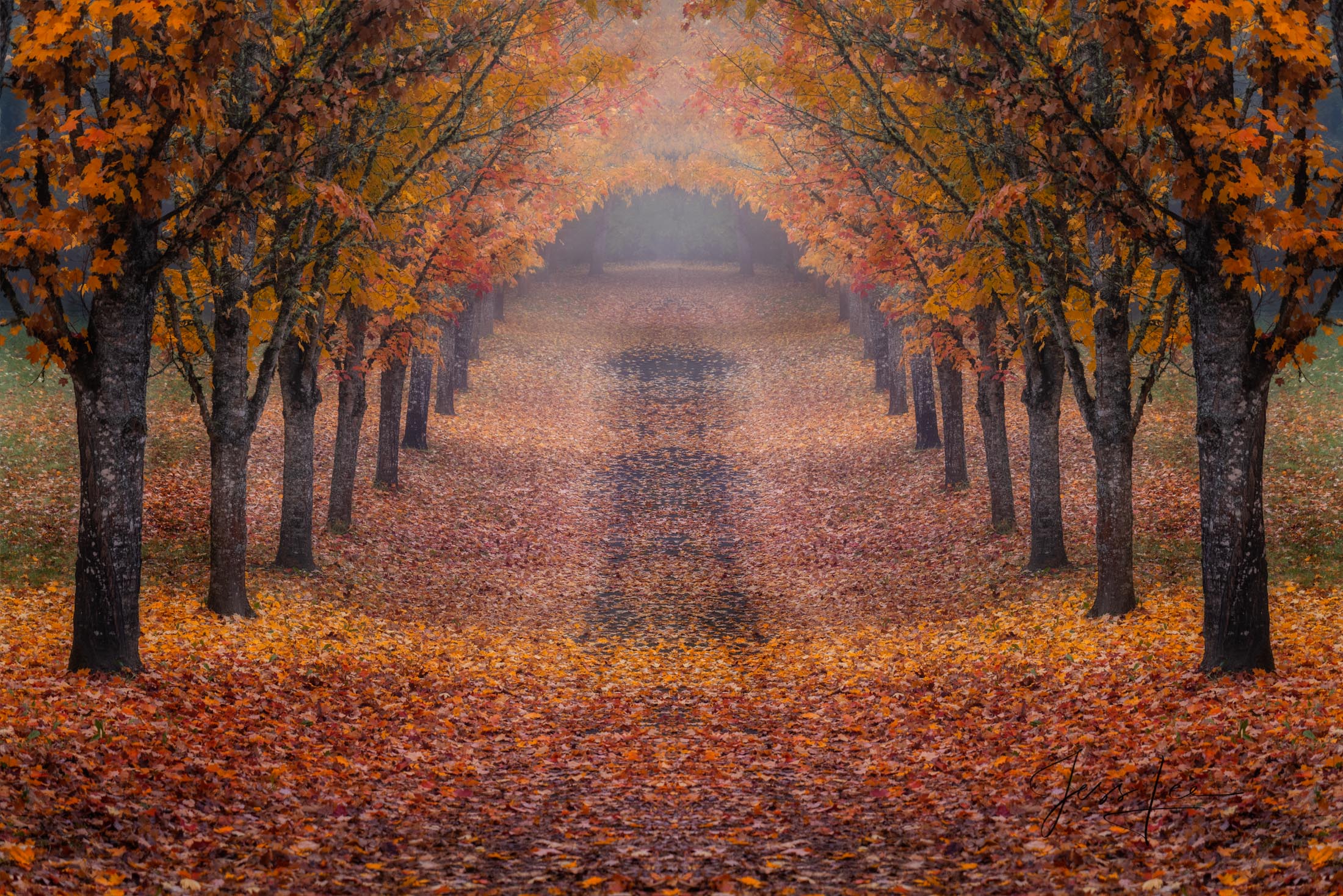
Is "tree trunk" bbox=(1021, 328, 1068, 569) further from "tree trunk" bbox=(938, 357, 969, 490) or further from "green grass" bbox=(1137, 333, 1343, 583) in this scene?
"tree trunk" bbox=(938, 357, 969, 490)

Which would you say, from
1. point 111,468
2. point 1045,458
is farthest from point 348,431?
point 1045,458

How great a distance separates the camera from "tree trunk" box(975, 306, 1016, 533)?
15.9 m

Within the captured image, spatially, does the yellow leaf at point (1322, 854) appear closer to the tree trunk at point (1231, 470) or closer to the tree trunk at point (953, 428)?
the tree trunk at point (1231, 470)

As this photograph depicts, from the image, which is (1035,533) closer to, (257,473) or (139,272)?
(139,272)

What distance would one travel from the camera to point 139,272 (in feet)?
29.0

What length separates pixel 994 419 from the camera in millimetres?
16312

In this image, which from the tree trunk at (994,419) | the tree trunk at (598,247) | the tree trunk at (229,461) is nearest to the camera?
the tree trunk at (229,461)

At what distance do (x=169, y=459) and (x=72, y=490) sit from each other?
2.28 meters

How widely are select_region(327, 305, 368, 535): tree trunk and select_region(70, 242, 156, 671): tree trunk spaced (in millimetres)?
7723

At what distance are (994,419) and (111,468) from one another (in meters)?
12.2

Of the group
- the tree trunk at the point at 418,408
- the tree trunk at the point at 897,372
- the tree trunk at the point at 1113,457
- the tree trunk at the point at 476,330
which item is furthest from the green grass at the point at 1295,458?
the tree trunk at the point at 476,330

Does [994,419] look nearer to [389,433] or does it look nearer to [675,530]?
[675,530]

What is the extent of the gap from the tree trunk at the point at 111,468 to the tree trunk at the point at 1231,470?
8.87m

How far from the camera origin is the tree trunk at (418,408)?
2295 cm
